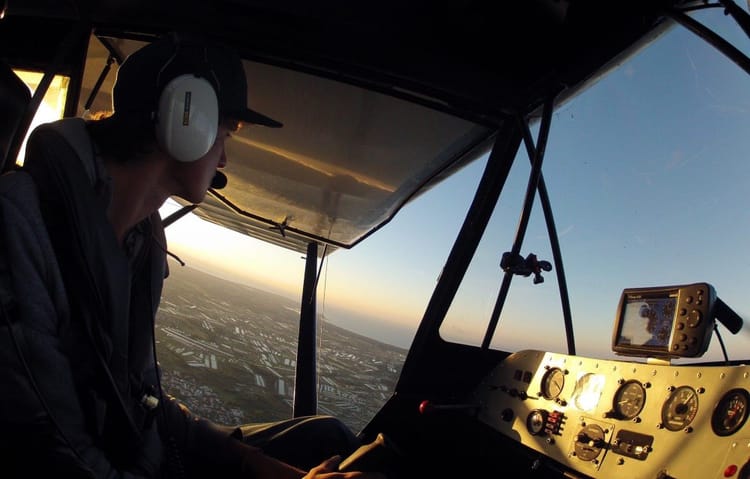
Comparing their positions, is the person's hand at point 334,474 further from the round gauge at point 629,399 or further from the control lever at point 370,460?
the round gauge at point 629,399

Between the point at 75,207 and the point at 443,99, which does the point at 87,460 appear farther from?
the point at 443,99

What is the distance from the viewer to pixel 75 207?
2.58ft

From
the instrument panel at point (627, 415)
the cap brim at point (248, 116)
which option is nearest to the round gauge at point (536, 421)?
the instrument panel at point (627, 415)

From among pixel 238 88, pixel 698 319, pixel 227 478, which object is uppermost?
pixel 238 88

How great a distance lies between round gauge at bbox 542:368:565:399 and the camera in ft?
4.87

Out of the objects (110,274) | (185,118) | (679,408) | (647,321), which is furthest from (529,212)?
(110,274)

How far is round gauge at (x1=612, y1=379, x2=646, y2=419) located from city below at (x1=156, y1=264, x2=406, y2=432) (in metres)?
0.91

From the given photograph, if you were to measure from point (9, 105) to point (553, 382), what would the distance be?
1918 millimetres

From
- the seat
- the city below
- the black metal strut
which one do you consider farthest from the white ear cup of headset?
the black metal strut

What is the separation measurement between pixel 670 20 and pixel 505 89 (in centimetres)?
54

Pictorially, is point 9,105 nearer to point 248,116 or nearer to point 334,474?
point 248,116

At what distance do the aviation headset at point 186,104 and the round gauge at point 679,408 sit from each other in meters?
1.40

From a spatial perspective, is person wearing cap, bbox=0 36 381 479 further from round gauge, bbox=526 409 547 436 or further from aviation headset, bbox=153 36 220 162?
round gauge, bbox=526 409 547 436

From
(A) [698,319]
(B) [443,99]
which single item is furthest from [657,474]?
(B) [443,99]
